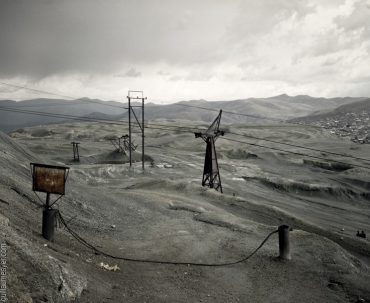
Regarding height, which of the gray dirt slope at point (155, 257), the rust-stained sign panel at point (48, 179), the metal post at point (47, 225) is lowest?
the gray dirt slope at point (155, 257)

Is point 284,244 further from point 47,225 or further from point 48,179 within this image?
point 48,179

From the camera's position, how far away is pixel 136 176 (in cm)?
4309

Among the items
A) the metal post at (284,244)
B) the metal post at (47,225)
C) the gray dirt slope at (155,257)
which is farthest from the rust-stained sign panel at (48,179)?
the metal post at (284,244)

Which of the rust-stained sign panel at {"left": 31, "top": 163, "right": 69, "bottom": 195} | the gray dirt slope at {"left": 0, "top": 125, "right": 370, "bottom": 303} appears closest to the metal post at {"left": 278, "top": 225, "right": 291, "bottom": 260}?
the gray dirt slope at {"left": 0, "top": 125, "right": 370, "bottom": 303}

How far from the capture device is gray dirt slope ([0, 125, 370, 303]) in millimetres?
8906

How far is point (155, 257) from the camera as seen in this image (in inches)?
541

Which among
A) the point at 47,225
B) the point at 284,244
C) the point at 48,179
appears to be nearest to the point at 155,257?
the point at 47,225

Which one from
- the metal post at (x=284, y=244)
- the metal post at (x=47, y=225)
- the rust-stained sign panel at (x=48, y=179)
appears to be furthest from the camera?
the metal post at (x=284, y=244)

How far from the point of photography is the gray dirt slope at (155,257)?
8906 mm

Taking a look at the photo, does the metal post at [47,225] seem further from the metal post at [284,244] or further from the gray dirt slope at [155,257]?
the metal post at [284,244]

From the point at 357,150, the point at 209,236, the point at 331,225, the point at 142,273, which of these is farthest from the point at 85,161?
the point at 357,150

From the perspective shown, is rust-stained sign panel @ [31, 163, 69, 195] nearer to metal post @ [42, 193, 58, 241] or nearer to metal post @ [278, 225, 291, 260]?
metal post @ [42, 193, 58, 241]

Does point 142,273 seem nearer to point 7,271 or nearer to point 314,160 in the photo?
point 7,271

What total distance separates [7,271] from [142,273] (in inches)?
199
